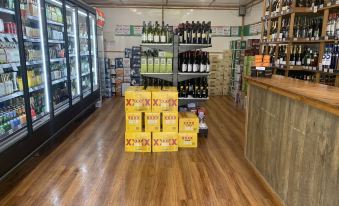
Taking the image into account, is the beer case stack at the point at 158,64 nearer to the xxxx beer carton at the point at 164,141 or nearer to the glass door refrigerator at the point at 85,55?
the xxxx beer carton at the point at 164,141

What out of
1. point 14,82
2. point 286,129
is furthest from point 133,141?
point 286,129

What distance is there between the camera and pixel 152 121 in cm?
396

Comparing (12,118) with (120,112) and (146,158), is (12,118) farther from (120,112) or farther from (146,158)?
(120,112)

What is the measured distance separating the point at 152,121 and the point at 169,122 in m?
0.25

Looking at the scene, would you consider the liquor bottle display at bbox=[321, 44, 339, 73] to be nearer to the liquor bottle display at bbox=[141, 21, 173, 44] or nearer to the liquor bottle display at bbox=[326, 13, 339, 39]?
the liquor bottle display at bbox=[326, 13, 339, 39]

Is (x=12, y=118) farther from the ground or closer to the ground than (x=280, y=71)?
closer to the ground

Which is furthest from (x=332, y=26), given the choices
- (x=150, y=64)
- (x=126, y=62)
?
(x=126, y=62)

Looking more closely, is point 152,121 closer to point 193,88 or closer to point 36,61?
point 193,88

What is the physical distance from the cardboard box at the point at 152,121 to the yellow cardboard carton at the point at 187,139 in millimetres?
407

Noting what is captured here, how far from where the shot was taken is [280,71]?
5086 mm

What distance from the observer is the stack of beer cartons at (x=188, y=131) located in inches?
161

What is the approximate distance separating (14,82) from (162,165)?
212 cm

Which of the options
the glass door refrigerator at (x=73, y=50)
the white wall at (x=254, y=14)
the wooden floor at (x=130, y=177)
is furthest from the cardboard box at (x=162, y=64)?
the white wall at (x=254, y=14)

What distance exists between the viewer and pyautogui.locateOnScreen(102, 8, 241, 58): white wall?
8.91 metres
